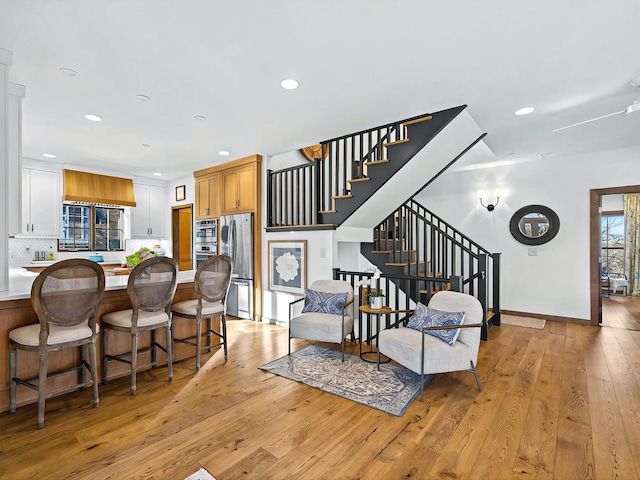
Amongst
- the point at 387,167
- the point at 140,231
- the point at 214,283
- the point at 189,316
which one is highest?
the point at 387,167

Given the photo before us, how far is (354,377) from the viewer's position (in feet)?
10.2

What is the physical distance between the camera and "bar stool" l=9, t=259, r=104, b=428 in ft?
7.54

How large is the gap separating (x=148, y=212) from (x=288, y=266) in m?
4.12

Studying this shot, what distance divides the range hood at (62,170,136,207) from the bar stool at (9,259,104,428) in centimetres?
458

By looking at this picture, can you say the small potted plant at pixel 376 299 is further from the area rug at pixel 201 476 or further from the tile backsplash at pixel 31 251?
the tile backsplash at pixel 31 251

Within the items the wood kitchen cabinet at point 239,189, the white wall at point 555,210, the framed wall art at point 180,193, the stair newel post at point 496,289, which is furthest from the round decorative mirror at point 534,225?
the framed wall art at point 180,193

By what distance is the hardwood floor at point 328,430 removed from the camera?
1.91m

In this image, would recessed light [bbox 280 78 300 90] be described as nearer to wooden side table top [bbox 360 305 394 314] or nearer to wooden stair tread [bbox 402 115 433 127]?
wooden stair tread [bbox 402 115 433 127]

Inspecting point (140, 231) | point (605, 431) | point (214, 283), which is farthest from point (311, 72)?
point (140, 231)

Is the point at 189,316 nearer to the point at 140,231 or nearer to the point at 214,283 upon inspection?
the point at 214,283

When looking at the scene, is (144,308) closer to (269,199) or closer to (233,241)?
(233,241)

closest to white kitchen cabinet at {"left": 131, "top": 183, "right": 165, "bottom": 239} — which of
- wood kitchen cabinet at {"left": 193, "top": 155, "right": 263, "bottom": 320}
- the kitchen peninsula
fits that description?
wood kitchen cabinet at {"left": 193, "top": 155, "right": 263, "bottom": 320}

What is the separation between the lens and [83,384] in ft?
8.64

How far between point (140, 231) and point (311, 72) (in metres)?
5.90
